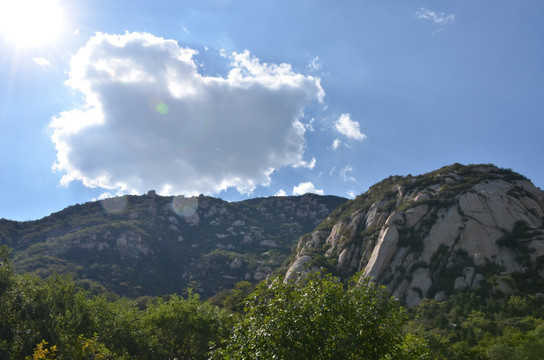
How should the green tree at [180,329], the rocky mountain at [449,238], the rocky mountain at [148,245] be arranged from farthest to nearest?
the rocky mountain at [148,245], the rocky mountain at [449,238], the green tree at [180,329]

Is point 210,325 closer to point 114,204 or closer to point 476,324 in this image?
point 476,324

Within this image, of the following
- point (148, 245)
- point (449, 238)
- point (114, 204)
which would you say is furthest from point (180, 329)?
point (114, 204)

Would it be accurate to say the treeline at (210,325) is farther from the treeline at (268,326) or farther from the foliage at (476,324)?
the foliage at (476,324)

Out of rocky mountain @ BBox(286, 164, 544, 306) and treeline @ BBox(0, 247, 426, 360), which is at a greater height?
rocky mountain @ BBox(286, 164, 544, 306)

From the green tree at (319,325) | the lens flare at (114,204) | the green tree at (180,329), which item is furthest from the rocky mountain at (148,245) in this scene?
the green tree at (319,325)

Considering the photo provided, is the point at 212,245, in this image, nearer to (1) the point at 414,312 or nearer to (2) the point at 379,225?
(2) the point at 379,225

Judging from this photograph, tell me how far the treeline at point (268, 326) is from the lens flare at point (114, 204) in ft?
505

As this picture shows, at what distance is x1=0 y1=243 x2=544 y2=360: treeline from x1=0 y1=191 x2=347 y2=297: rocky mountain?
85979 mm

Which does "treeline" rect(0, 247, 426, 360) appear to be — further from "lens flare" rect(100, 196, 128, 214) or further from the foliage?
"lens flare" rect(100, 196, 128, 214)

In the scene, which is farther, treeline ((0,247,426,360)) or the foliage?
the foliage

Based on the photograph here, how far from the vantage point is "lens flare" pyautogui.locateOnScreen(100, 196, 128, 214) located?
176 meters

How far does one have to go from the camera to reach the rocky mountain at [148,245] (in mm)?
121125

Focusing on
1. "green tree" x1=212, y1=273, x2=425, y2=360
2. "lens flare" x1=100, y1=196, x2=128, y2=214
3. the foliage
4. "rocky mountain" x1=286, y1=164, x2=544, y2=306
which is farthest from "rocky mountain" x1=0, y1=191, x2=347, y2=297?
"green tree" x1=212, y1=273, x2=425, y2=360

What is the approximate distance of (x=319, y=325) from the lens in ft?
44.9
